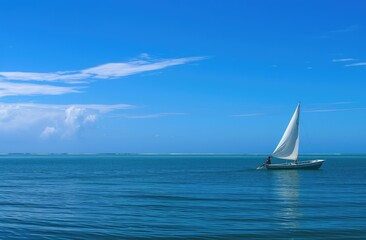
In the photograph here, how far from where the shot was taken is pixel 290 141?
336 feet

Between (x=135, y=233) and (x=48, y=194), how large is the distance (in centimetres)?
2626

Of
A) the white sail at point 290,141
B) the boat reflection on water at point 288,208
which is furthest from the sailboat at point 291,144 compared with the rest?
the boat reflection on water at point 288,208

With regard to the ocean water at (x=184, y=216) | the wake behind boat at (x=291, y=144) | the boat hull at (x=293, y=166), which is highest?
the wake behind boat at (x=291, y=144)

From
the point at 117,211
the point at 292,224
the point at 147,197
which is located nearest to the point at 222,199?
the point at 147,197

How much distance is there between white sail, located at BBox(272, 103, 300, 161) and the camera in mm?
102438

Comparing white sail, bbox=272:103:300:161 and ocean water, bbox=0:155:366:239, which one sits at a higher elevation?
white sail, bbox=272:103:300:161

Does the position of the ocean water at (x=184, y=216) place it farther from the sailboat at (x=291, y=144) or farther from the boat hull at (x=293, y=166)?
the sailboat at (x=291, y=144)

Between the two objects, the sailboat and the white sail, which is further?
the white sail

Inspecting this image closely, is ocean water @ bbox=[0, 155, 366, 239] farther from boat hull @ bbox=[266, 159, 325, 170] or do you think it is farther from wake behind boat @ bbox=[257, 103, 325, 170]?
wake behind boat @ bbox=[257, 103, 325, 170]

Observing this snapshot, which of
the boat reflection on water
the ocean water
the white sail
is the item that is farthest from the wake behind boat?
the ocean water

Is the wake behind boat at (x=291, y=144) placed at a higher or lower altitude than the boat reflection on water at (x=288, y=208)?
higher

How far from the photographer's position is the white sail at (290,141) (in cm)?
10244

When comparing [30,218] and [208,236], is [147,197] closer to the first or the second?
[30,218]

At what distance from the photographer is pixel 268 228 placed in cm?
2781
